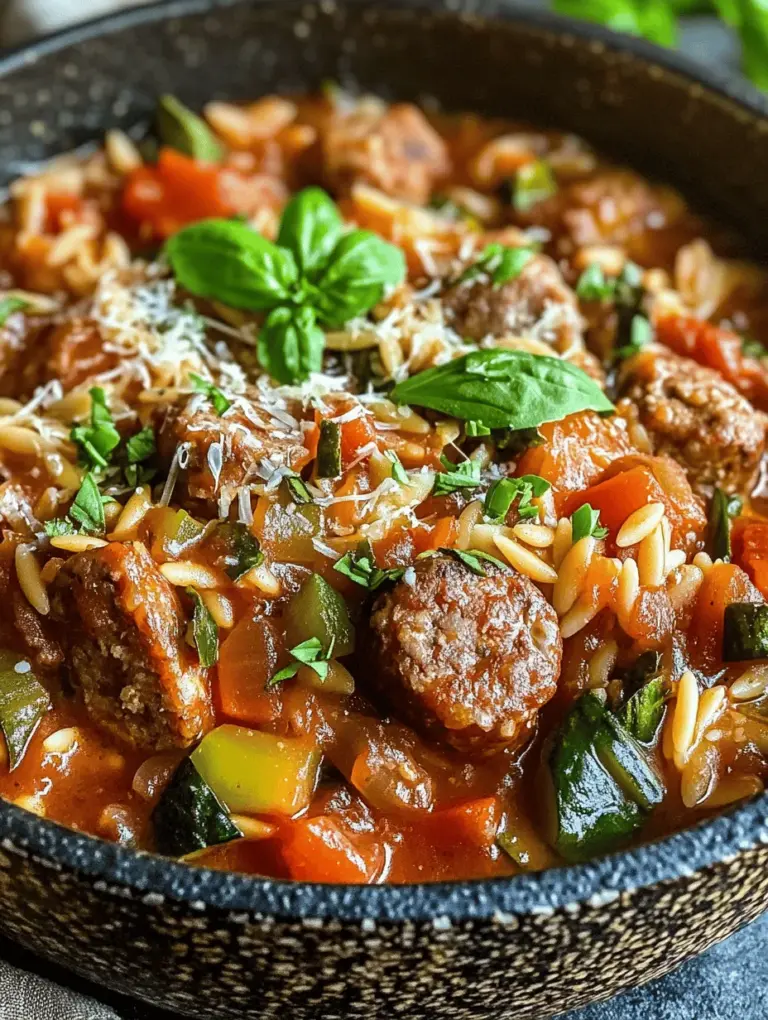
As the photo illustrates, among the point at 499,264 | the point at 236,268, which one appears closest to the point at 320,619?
the point at 236,268

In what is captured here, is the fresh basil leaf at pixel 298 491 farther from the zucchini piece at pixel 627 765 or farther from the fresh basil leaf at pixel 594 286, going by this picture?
the fresh basil leaf at pixel 594 286

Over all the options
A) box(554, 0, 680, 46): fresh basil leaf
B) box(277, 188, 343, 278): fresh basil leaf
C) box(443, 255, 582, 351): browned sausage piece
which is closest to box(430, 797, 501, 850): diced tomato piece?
box(443, 255, 582, 351): browned sausage piece

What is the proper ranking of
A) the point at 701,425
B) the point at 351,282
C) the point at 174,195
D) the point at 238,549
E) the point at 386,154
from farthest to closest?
the point at 386,154 < the point at 174,195 < the point at 351,282 < the point at 701,425 < the point at 238,549

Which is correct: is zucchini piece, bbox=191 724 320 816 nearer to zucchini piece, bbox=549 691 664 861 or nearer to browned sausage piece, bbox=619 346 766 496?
zucchini piece, bbox=549 691 664 861

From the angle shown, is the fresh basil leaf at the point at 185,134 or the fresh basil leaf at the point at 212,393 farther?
the fresh basil leaf at the point at 185,134

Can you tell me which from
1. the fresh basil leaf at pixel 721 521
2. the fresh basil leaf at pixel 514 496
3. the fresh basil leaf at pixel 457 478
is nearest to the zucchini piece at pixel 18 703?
the fresh basil leaf at pixel 457 478

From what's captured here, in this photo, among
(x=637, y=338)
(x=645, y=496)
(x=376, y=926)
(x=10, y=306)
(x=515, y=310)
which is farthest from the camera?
(x=10, y=306)

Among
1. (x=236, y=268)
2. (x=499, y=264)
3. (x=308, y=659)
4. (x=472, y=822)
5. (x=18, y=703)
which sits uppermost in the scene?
(x=499, y=264)

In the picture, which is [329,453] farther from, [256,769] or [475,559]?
[256,769]
